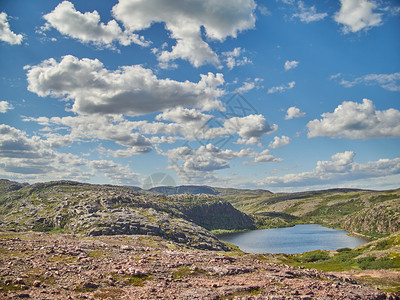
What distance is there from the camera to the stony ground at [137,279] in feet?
77.7

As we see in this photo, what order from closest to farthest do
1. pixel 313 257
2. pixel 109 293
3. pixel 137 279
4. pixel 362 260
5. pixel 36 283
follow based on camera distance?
pixel 109 293 → pixel 36 283 → pixel 137 279 → pixel 362 260 → pixel 313 257

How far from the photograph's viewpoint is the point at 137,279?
1102 inches

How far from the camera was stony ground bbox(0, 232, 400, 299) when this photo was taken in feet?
77.7

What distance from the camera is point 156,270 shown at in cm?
3103

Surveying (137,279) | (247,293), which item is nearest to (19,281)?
(137,279)

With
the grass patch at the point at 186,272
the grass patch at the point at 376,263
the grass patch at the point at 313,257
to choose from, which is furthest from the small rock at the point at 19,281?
the grass patch at the point at 313,257

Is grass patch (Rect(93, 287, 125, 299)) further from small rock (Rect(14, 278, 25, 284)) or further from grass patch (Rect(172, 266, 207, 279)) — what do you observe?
grass patch (Rect(172, 266, 207, 279))

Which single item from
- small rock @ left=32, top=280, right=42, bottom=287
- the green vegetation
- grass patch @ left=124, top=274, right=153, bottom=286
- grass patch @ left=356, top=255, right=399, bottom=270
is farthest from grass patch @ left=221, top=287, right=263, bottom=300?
grass patch @ left=356, top=255, right=399, bottom=270

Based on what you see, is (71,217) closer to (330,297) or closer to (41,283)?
(41,283)

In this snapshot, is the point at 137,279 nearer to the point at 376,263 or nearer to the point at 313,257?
the point at 376,263

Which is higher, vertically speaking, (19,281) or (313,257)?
(19,281)

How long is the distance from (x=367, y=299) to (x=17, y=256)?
43.1 meters

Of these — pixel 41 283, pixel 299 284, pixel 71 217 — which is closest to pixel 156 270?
pixel 41 283

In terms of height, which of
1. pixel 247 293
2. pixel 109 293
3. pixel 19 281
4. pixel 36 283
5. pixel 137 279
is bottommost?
pixel 247 293
